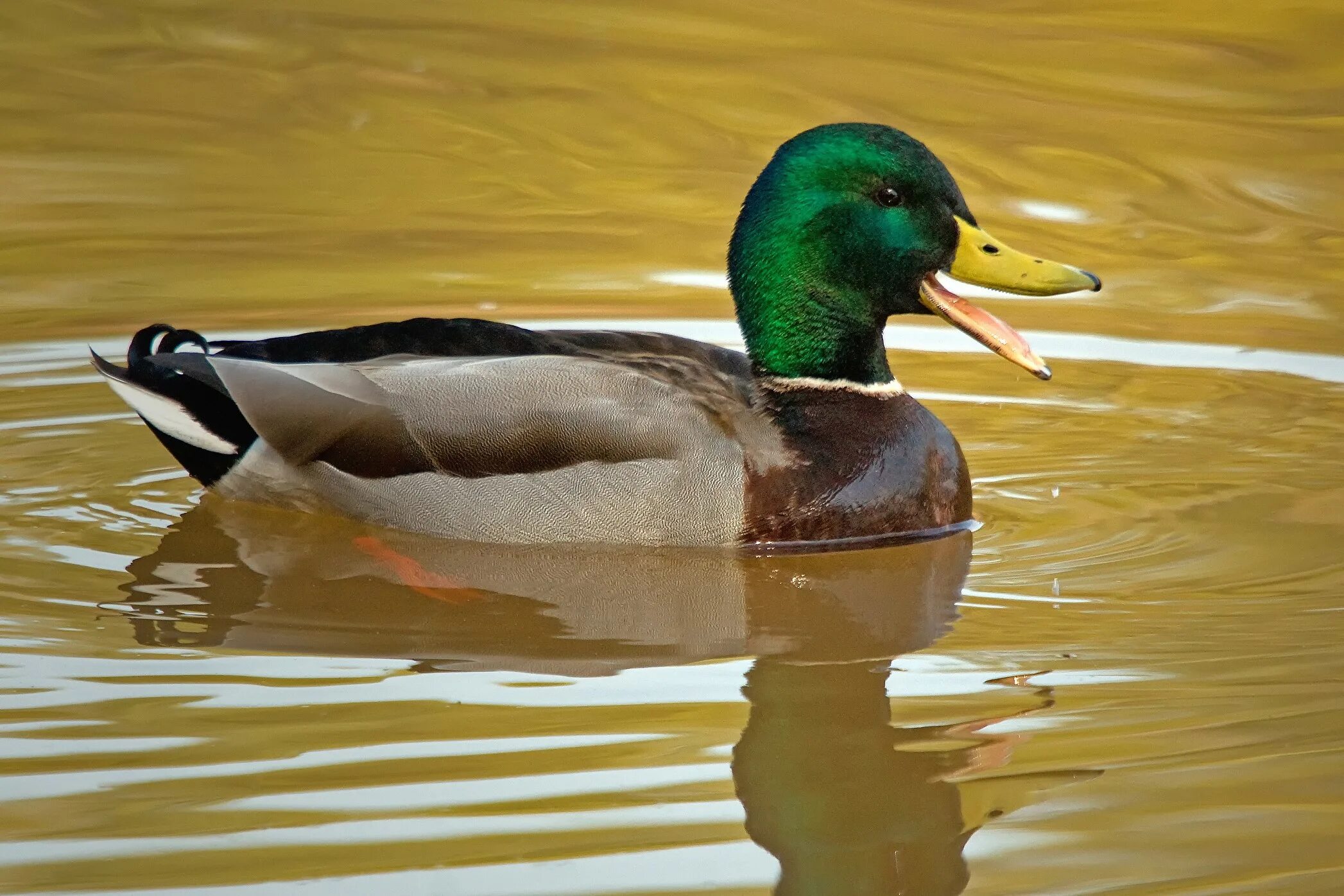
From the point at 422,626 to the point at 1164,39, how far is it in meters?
7.98

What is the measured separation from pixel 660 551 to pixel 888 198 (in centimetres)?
140

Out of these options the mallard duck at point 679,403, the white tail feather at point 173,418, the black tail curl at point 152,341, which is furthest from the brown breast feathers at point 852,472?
the black tail curl at point 152,341

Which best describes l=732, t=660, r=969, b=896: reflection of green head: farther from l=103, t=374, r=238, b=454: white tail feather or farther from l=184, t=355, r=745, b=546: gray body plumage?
l=103, t=374, r=238, b=454: white tail feather

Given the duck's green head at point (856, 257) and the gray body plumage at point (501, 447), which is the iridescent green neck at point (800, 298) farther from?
the gray body plumage at point (501, 447)

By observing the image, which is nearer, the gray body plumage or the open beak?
the gray body plumage

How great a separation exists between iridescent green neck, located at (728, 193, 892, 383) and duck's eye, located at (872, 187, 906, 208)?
0.44 feet

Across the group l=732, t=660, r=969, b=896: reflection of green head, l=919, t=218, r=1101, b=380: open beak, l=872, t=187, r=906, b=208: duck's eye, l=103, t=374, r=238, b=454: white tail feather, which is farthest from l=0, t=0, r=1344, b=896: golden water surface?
l=872, t=187, r=906, b=208: duck's eye

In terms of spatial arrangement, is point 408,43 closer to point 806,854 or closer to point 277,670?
point 277,670

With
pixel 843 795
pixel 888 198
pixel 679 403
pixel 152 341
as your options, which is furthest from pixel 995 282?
pixel 152 341

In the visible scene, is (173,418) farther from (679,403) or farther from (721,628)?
(721,628)

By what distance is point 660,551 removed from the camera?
21.0 ft

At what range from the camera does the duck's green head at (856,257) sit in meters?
6.59

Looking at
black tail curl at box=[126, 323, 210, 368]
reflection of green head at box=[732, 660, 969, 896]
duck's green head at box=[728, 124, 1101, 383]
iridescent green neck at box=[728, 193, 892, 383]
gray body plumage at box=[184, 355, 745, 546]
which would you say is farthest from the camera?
black tail curl at box=[126, 323, 210, 368]

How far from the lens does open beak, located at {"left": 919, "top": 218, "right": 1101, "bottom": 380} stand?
6477 millimetres
